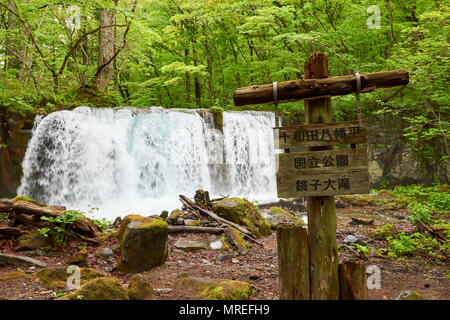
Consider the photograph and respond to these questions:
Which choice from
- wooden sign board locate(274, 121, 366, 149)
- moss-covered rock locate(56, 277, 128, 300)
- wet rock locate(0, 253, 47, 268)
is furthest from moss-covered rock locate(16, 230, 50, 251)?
wooden sign board locate(274, 121, 366, 149)

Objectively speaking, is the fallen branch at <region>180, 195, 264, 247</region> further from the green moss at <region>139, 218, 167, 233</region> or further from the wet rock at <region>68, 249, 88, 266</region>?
the wet rock at <region>68, 249, 88, 266</region>

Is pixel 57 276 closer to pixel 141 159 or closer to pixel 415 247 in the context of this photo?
pixel 415 247

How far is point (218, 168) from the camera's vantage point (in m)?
12.6

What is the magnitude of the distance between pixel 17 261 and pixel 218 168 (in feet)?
29.9

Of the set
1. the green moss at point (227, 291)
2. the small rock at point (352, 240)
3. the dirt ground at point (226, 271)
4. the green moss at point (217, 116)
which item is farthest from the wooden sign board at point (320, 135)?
the green moss at point (217, 116)

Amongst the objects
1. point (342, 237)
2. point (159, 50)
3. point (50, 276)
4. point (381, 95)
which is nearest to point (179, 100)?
point (159, 50)

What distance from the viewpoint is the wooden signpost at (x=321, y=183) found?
2.55 metres

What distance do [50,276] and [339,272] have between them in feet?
11.3

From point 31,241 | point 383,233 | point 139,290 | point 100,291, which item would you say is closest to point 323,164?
point 139,290

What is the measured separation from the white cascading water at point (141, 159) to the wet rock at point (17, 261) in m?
4.90

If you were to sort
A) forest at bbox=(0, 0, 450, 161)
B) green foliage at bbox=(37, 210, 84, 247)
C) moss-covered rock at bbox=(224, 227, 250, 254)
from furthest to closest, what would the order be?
forest at bbox=(0, 0, 450, 161) → moss-covered rock at bbox=(224, 227, 250, 254) → green foliage at bbox=(37, 210, 84, 247)

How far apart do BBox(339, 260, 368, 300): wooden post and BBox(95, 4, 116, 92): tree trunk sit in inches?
461

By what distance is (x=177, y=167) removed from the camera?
11625mm

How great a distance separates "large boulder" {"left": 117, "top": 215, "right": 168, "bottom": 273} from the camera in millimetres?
4035
